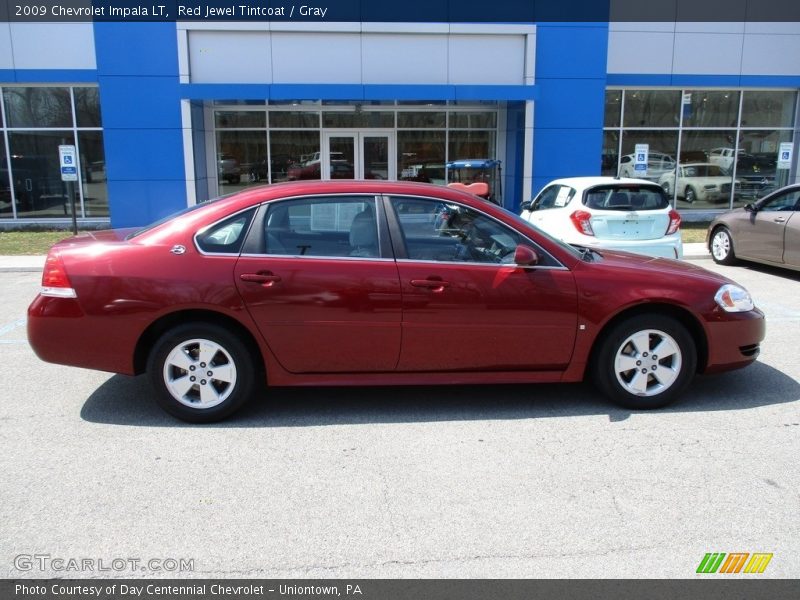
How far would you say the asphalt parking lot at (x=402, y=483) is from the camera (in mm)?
3037

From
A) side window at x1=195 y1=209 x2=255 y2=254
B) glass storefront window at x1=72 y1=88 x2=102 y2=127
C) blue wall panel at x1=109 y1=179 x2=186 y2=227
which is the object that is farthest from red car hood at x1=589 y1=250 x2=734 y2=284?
glass storefront window at x1=72 y1=88 x2=102 y2=127

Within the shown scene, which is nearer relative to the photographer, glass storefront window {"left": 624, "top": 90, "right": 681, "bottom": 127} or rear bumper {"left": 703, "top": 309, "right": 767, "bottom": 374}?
rear bumper {"left": 703, "top": 309, "right": 767, "bottom": 374}

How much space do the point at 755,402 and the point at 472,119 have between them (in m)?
13.2

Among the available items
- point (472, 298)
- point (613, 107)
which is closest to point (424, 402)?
point (472, 298)

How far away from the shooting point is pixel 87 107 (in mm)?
16734

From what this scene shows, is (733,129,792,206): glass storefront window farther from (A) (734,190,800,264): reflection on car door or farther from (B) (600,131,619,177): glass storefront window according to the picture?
(A) (734,190,800,264): reflection on car door

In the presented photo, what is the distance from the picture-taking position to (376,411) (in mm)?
4812

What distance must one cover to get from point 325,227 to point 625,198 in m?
5.46

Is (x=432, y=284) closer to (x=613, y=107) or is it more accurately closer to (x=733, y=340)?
(x=733, y=340)

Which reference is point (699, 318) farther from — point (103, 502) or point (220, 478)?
point (103, 502)

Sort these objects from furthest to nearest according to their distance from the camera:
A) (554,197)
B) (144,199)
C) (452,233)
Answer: (144,199) < (554,197) < (452,233)

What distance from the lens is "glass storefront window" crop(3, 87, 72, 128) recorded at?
54.4 feet

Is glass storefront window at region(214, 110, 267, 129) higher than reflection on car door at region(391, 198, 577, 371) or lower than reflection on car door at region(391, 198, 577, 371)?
higher

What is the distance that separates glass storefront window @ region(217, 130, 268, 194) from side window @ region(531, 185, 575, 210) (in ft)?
29.0
